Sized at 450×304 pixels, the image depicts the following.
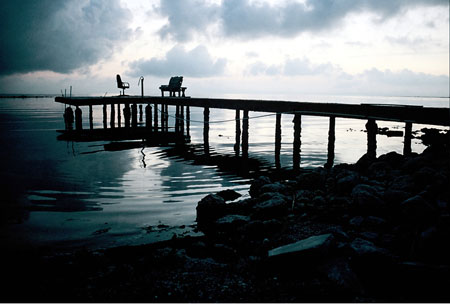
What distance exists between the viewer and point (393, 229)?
5867mm

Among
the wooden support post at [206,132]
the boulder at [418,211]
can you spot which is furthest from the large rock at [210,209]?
the wooden support post at [206,132]

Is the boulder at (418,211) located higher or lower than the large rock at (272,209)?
higher

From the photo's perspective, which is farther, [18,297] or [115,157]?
[115,157]

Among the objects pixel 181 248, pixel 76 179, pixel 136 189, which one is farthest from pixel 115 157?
pixel 181 248

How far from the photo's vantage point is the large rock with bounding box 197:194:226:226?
318 inches

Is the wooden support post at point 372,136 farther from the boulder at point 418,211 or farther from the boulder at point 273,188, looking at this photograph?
the boulder at point 418,211

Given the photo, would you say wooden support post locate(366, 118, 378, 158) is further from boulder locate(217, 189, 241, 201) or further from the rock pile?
boulder locate(217, 189, 241, 201)

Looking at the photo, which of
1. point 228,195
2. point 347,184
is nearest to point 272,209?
point 347,184

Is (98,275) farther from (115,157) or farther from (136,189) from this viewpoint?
(115,157)

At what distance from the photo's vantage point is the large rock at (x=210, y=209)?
807 cm

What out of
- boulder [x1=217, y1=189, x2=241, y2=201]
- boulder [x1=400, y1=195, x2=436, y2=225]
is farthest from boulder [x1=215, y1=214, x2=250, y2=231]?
boulder [x1=400, y1=195, x2=436, y2=225]

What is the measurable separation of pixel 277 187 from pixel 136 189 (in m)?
5.14

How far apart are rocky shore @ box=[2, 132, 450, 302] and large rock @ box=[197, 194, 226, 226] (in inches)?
4.7

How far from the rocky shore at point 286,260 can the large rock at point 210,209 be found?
4.7 inches
